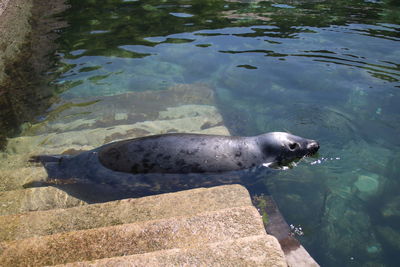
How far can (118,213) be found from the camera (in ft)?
9.75

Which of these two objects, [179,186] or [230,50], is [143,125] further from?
[230,50]

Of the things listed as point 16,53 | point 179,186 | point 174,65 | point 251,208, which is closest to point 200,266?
point 251,208

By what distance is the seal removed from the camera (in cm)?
399

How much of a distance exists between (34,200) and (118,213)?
1044mm

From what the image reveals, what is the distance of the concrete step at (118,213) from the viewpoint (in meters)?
2.82

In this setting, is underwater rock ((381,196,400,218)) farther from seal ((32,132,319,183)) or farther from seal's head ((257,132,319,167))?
seal ((32,132,319,183))

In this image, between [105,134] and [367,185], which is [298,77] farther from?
[105,134]

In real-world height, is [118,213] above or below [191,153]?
above

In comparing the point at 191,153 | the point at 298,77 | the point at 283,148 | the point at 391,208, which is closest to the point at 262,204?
the point at 191,153

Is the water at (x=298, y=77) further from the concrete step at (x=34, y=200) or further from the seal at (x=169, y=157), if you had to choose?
the concrete step at (x=34, y=200)

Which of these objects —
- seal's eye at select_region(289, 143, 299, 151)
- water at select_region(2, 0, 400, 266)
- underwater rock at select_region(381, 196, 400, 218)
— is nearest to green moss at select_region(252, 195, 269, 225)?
water at select_region(2, 0, 400, 266)

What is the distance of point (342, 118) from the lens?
17.4 ft

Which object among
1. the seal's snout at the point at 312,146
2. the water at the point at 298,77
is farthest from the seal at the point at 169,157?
the water at the point at 298,77

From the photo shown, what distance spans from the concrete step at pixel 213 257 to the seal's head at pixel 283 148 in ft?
7.32
